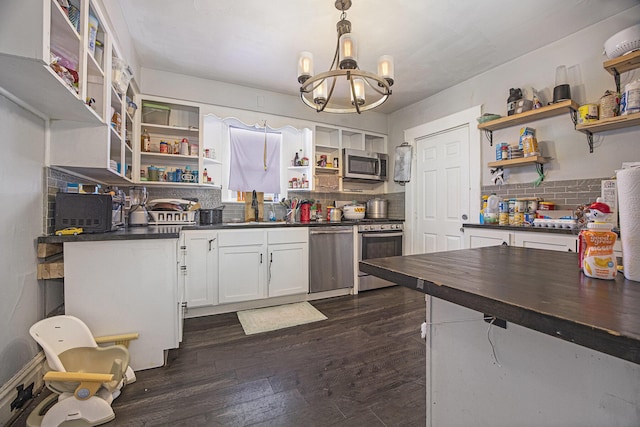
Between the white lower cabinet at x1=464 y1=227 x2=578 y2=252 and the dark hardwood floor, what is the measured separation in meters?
1.00

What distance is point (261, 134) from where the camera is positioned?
11.9 feet

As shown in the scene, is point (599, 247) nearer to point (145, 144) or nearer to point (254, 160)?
point (254, 160)

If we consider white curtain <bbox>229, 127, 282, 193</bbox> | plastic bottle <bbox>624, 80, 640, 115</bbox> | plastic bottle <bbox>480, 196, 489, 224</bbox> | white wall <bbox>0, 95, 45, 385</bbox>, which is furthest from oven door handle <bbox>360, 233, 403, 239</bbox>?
white wall <bbox>0, 95, 45, 385</bbox>

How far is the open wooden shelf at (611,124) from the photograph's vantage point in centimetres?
193

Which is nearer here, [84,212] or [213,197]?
[84,212]

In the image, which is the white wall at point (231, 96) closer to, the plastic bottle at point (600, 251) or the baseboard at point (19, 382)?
the baseboard at point (19, 382)

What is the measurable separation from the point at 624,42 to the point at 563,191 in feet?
3.70

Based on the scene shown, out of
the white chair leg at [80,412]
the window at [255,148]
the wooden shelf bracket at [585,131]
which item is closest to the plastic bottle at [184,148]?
the window at [255,148]

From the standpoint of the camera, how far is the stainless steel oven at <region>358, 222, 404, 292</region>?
349 centimetres

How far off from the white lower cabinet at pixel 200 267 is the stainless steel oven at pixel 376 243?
169 centimetres

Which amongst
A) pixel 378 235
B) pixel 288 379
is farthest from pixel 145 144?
pixel 378 235

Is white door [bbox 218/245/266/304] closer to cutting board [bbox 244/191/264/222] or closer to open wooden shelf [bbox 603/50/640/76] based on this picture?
cutting board [bbox 244/191/264/222]

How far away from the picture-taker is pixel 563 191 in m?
2.45

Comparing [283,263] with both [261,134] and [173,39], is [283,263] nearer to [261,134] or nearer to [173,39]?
[261,134]
